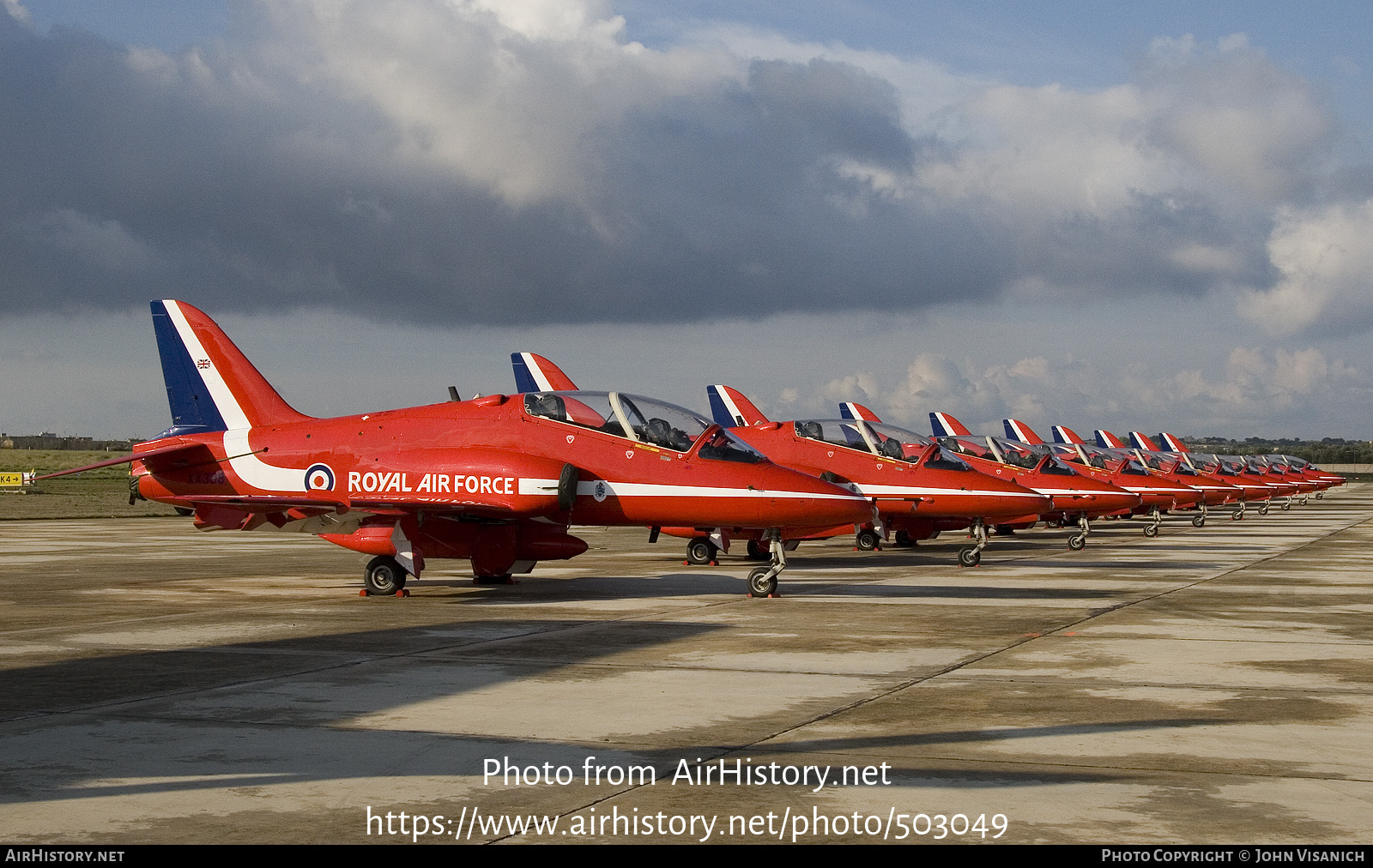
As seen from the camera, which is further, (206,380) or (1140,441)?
(1140,441)

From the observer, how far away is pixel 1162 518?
50.3 meters

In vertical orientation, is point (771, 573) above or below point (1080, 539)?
above

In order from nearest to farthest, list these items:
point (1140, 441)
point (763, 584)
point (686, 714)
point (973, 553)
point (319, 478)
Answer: point (686, 714) < point (763, 584) < point (319, 478) < point (973, 553) < point (1140, 441)

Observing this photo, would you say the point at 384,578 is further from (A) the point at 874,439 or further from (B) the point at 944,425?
(B) the point at 944,425

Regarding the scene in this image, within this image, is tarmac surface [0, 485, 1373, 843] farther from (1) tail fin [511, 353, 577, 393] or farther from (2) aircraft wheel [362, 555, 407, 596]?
(1) tail fin [511, 353, 577, 393]

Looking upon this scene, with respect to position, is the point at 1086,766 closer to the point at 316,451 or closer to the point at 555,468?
the point at 555,468

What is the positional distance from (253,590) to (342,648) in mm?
6705

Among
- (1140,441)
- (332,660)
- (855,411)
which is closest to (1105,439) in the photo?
(1140,441)

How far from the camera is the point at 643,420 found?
17078mm

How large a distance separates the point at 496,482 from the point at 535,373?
12.3 metres

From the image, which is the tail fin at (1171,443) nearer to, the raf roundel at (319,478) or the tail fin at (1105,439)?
the tail fin at (1105,439)

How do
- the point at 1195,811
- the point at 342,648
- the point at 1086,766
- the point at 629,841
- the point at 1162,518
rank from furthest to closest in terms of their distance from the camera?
the point at 1162,518, the point at 342,648, the point at 1086,766, the point at 1195,811, the point at 629,841

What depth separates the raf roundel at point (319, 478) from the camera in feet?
59.2

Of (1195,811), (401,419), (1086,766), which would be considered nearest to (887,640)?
(1086,766)
